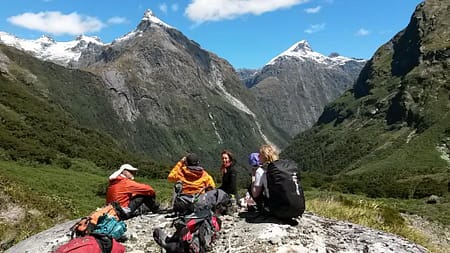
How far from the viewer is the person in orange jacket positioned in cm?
1459

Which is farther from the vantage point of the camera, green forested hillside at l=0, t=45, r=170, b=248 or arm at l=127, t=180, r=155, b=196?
green forested hillside at l=0, t=45, r=170, b=248

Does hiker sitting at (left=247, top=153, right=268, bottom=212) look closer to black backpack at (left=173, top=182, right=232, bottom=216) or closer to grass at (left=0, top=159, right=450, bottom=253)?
black backpack at (left=173, top=182, right=232, bottom=216)

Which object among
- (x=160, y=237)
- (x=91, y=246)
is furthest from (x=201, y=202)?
(x=91, y=246)

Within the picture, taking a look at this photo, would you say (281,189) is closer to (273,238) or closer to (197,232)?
(273,238)

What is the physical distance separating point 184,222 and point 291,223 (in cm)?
303

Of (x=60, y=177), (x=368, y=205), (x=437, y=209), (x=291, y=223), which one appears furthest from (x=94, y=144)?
(x=291, y=223)

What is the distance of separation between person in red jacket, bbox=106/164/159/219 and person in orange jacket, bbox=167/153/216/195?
1.11m

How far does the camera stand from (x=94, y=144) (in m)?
115

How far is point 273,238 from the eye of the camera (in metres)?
12.4

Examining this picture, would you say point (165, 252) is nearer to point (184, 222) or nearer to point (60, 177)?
point (184, 222)

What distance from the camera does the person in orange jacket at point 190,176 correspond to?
575 inches

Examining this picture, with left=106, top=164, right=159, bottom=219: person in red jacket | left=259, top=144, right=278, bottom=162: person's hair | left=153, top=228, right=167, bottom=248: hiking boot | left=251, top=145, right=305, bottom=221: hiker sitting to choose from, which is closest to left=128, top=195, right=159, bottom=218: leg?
left=106, top=164, right=159, bottom=219: person in red jacket

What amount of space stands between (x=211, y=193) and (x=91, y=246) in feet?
15.0

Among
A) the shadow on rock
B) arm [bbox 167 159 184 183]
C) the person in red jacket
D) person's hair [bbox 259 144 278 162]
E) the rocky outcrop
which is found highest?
person's hair [bbox 259 144 278 162]
